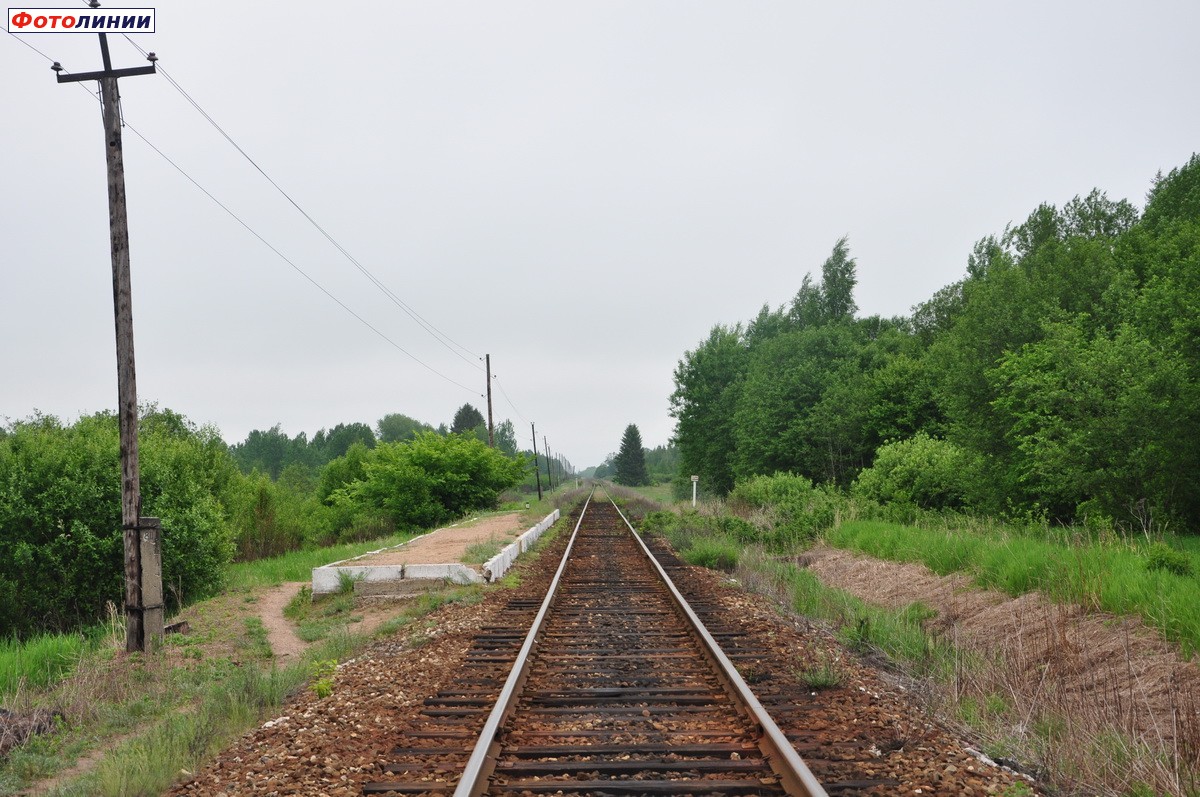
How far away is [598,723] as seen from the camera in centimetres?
598

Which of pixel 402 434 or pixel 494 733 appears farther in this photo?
pixel 402 434

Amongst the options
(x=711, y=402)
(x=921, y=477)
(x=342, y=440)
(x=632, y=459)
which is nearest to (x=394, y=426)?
(x=342, y=440)

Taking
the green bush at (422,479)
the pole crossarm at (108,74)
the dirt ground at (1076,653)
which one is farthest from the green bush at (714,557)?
the green bush at (422,479)

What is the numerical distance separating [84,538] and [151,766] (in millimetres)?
11200

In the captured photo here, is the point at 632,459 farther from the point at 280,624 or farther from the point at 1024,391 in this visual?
the point at 280,624

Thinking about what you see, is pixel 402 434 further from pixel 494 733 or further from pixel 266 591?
pixel 494 733

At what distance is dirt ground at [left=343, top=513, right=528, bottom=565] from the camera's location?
1639 cm

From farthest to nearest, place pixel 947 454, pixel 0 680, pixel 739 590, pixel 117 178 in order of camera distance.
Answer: pixel 947 454 → pixel 739 590 → pixel 117 178 → pixel 0 680

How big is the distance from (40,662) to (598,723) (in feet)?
28.5

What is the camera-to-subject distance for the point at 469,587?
45.9 feet

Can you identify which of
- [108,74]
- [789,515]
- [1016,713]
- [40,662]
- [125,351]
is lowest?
[1016,713]

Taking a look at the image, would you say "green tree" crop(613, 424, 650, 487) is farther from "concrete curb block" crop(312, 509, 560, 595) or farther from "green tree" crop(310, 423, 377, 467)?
"concrete curb block" crop(312, 509, 560, 595)

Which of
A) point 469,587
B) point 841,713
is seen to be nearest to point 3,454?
point 469,587

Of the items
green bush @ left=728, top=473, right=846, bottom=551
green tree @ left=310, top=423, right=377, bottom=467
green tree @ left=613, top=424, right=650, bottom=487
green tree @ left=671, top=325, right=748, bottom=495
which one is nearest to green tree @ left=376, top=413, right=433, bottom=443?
green tree @ left=310, top=423, right=377, bottom=467
